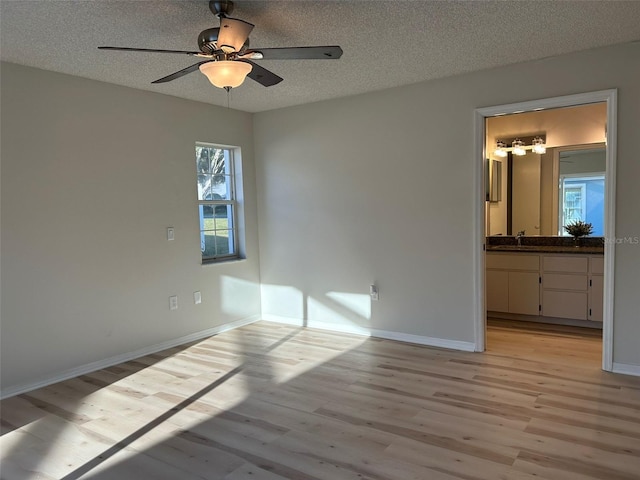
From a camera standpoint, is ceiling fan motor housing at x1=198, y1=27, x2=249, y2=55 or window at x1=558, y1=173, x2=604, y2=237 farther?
window at x1=558, y1=173, x2=604, y2=237

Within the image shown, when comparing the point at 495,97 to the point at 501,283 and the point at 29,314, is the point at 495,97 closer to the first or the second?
the point at 501,283

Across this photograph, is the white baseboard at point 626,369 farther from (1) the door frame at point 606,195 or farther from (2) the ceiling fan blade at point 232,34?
(2) the ceiling fan blade at point 232,34

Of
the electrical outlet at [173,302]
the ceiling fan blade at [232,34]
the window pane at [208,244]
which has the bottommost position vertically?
the electrical outlet at [173,302]

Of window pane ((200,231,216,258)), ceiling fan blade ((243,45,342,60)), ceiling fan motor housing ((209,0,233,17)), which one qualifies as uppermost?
ceiling fan motor housing ((209,0,233,17))

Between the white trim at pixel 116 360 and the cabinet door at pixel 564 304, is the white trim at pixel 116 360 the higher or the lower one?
the lower one

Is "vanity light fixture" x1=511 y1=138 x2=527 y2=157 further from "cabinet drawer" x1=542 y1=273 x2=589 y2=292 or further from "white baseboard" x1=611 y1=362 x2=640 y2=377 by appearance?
"white baseboard" x1=611 y1=362 x2=640 y2=377

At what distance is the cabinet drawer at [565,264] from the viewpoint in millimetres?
4621

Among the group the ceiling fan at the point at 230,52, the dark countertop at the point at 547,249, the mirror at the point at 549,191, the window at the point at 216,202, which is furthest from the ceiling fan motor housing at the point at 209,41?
the mirror at the point at 549,191

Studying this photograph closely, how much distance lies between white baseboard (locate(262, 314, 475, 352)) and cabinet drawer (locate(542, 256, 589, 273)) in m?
1.42

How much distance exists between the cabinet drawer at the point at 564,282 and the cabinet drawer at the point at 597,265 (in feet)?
0.37

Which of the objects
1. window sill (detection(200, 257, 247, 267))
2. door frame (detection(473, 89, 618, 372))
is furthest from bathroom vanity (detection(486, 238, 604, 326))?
window sill (detection(200, 257, 247, 267))

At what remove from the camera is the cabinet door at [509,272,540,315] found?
4879mm

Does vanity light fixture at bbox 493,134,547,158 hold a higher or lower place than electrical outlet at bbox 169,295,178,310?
higher

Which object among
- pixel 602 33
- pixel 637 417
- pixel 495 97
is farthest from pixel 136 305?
pixel 602 33
